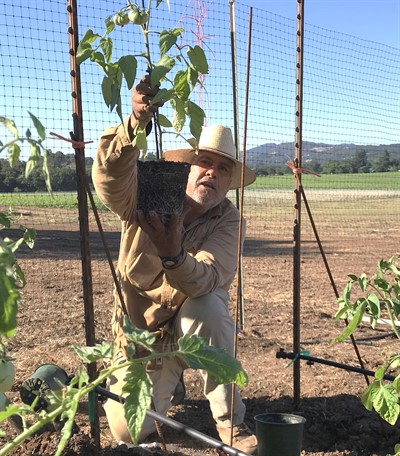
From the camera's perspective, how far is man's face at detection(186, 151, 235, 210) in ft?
8.77

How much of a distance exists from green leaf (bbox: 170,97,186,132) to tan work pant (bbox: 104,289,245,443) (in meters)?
0.90

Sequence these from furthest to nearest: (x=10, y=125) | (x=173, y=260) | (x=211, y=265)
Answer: (x=211, y=265) → (x=173, y=260) → (x=10, y=125)

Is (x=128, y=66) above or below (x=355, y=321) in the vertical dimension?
above

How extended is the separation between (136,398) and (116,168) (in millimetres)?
1358

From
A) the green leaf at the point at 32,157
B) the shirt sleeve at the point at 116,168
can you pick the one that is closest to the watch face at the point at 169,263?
the shirt sleeve at the point at 116,168

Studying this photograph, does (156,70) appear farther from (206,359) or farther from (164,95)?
(206,359)

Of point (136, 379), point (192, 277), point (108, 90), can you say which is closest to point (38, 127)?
point (136, 379)

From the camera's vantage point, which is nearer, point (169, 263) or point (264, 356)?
point (169, 263)

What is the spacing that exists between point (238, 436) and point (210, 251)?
2.53 ft

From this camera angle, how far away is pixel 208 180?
2.69 m

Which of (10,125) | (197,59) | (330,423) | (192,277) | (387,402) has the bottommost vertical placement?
(330,423)

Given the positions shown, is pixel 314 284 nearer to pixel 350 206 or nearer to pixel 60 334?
pixel 60 334

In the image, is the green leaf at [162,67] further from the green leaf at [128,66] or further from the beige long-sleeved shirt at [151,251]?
the beige long-sleeved shirt at [151,251]

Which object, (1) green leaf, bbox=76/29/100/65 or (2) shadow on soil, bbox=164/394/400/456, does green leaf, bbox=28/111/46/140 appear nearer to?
(1) green leaf, bbox=76/29/100/65
